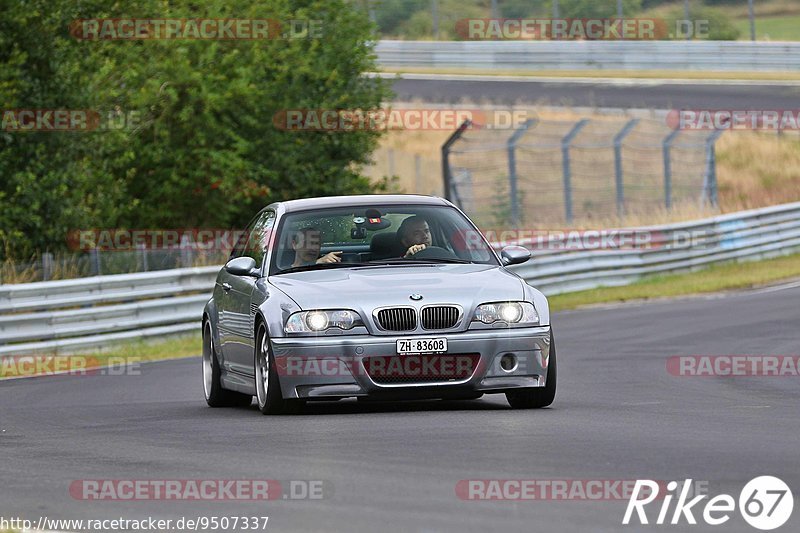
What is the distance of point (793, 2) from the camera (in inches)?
2662

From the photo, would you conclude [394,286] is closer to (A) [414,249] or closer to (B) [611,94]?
(A) [414,249]

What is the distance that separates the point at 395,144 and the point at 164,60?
1927 cm

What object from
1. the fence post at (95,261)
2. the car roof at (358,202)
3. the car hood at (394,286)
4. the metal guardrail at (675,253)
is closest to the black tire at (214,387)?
the car roof at (358,202)

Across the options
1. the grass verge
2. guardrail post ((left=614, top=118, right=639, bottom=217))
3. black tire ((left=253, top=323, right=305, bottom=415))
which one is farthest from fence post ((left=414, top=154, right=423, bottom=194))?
black tire ((left=253, top=323, right=305, bottom=415))

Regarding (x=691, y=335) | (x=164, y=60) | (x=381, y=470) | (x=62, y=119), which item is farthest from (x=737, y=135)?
(x=381, y=470)

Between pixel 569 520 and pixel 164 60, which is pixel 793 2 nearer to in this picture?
pixel 164 60

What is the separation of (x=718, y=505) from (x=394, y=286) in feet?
13.9

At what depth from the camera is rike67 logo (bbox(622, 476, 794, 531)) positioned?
6.38m

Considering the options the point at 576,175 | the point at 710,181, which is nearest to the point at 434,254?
the point at 576,175

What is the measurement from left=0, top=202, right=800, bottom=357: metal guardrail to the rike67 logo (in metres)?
12.7

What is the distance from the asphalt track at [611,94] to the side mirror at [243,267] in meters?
33.9

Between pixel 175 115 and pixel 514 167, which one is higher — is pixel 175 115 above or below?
above

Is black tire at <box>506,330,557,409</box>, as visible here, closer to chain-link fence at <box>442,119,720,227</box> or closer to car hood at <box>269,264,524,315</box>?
car hood at <box>269,264,524,315</box>

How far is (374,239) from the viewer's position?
37.9ft
